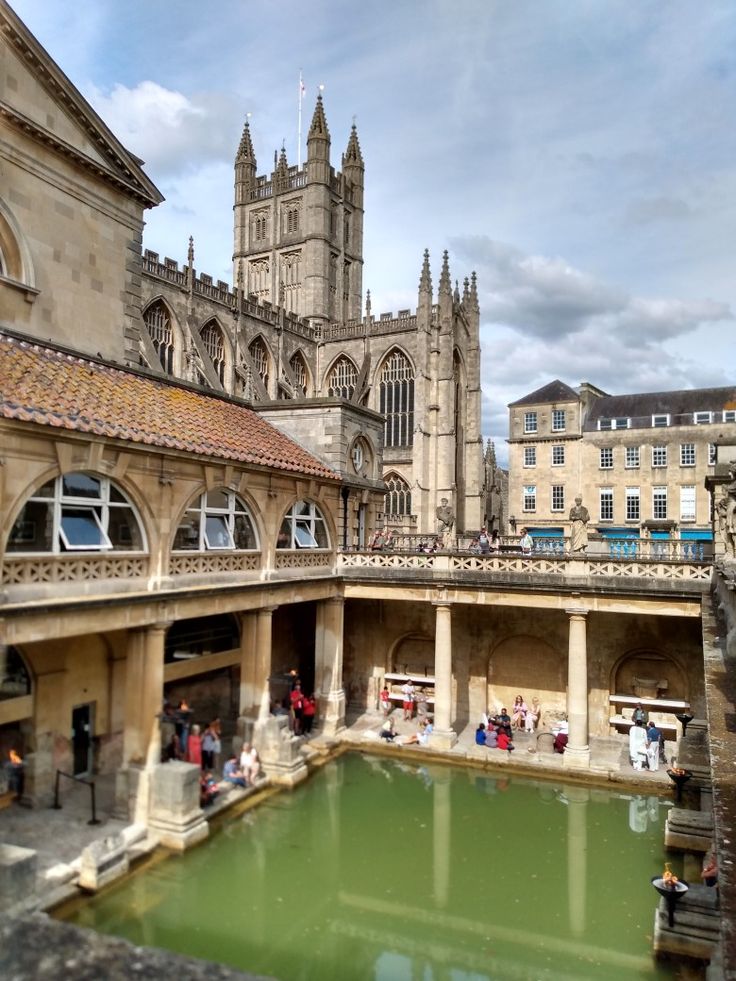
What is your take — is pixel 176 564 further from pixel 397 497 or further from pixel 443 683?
pixel 397 497

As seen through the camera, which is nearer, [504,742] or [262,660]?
[262,660]

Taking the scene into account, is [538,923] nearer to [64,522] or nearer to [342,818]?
[342,818]

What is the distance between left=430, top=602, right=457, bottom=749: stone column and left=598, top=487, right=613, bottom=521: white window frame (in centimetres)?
3269

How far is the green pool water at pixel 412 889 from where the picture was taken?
1162 cm

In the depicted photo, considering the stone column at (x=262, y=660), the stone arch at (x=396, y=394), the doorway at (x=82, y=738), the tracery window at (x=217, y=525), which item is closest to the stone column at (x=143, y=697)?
the tracery window at (x=217, y=525)

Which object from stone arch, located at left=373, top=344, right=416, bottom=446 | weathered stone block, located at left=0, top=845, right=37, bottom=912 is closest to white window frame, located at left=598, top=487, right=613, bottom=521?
stone arch, located at left=373, top=344, right=416, bottom=446

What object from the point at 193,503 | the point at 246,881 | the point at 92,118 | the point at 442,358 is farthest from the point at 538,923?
the point at 442,358

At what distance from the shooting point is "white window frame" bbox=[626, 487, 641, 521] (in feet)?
169

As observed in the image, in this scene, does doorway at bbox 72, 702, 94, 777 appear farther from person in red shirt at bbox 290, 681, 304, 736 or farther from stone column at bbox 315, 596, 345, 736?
stone column at bbox 315, 596, 345, 736

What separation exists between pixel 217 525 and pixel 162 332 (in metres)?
29.4

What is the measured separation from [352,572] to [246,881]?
11.2 m

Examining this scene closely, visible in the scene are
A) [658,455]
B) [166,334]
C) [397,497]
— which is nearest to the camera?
[166,334]

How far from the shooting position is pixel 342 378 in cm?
5866

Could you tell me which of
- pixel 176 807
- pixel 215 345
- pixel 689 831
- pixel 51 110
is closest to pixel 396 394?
pixel 215 345
